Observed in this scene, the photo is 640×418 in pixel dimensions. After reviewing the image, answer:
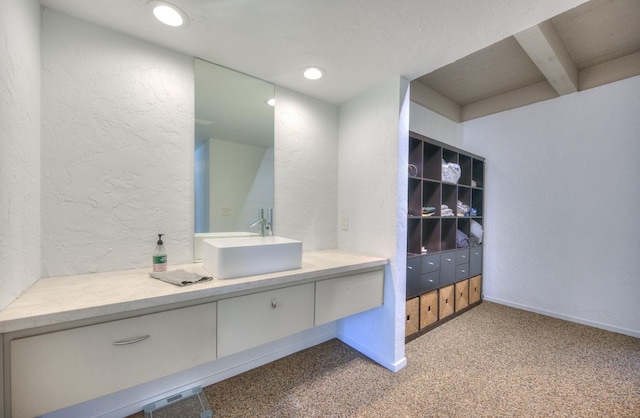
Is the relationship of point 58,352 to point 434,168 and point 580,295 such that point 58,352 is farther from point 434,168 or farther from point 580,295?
point 580,295

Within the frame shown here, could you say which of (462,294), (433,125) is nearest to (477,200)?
(433,125)

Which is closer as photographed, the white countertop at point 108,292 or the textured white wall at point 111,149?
the white countertop at point 108,292

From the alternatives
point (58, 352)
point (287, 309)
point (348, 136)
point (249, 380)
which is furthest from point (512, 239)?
point (58, 352)

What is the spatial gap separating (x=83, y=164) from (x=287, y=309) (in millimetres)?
1277

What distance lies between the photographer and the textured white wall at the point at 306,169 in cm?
195

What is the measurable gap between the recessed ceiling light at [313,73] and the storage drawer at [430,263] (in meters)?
1.77

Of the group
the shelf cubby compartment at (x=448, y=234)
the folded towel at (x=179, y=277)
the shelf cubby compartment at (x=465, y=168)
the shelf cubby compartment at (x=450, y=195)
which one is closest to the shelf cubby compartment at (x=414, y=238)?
the shelf cubby compartment at (x=448, y=234)

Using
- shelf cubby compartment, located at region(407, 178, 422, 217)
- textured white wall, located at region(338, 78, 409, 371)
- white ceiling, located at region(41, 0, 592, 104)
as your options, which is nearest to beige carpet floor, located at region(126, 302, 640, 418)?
textured white wall, located at region(338, 78, 409, 371)

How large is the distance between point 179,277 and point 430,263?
2.10 m

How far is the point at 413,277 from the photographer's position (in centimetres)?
224

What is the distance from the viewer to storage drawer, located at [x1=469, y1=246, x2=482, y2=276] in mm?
3000

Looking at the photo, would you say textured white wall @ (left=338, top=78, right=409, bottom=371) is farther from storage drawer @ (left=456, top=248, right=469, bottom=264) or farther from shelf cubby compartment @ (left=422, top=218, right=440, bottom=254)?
storage drawer @ (left=456, top=248, right=469, bottom=264)

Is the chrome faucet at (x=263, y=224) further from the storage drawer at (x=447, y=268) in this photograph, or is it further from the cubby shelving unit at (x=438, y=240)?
the storage drawer at (x=447, y=268)

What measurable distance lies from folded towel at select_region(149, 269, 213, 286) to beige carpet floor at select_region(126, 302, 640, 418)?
826 millimetres
